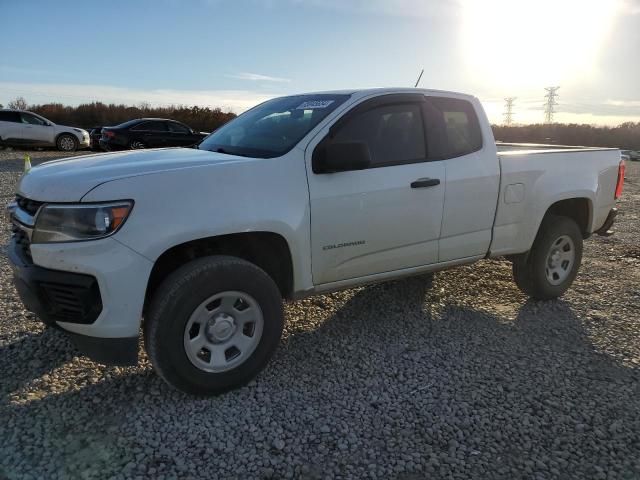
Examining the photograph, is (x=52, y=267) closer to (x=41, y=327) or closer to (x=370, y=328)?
(x=41, y=327)

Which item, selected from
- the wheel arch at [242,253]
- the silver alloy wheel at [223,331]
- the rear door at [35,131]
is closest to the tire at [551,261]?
the wheel arch at [242,253]

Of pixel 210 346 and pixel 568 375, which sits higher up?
pixel 210 346

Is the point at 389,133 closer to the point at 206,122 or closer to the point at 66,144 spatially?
the point at 66,144

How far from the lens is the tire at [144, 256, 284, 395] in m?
2.93

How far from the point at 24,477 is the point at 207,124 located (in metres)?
36.1

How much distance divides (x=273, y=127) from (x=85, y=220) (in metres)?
1.63

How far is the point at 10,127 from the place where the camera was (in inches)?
747

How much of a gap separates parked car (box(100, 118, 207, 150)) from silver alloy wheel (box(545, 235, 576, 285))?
14.6 metres

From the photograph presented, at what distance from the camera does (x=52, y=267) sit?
9.27 feet

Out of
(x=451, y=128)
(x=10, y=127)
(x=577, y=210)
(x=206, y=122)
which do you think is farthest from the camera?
(x=206, y=122)

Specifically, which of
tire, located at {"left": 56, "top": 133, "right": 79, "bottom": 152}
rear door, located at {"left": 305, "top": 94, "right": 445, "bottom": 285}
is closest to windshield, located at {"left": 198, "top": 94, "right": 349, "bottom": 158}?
rear door, located at {"left": 305, "top": 94, "right": 445, "bottom": 285}

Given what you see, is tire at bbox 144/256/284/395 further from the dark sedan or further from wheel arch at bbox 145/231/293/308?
the dark sedan

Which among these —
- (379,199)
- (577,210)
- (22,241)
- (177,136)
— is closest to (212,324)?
(22,241)

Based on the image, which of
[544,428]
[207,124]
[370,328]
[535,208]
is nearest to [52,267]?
[370,328]
